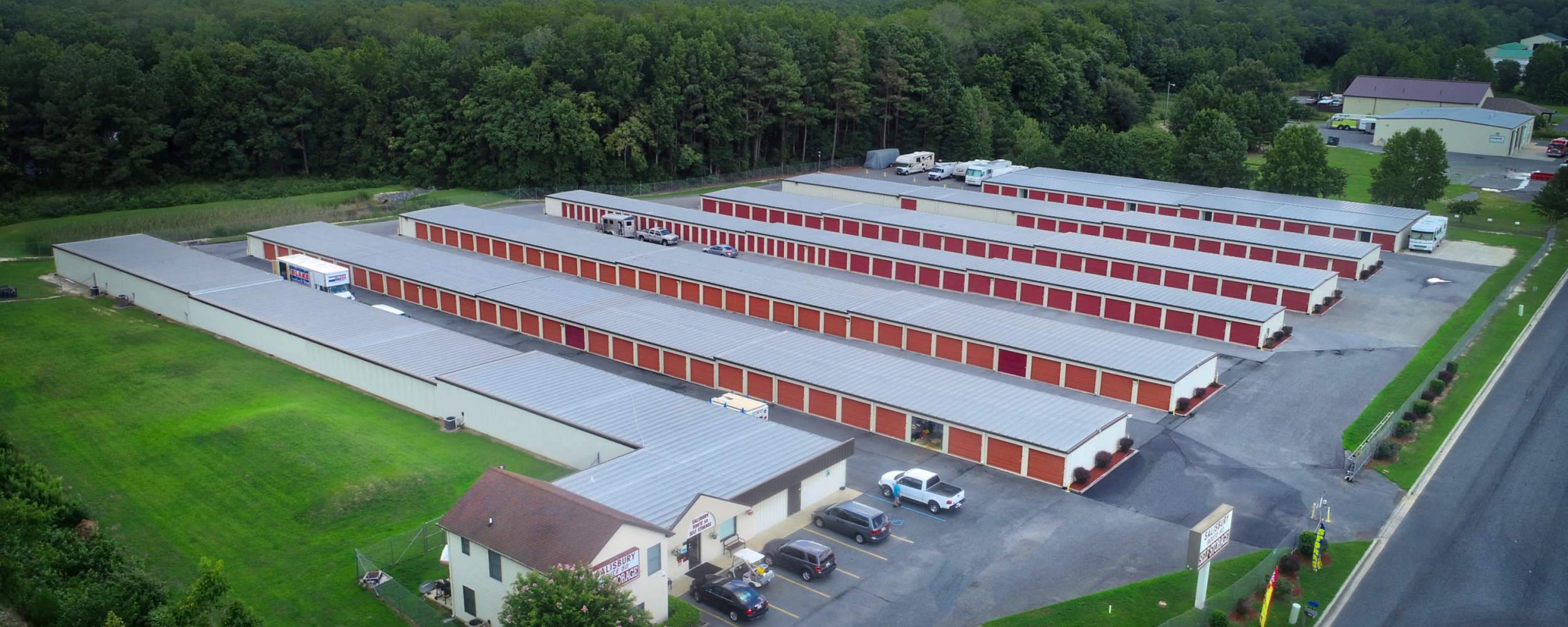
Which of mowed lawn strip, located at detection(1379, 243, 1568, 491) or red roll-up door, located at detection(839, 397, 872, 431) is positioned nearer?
mowed lawn strip, located at detection(1379, 243, 1568, 491)

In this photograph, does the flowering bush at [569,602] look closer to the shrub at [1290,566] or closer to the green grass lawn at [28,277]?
the shrub at [1290,566]

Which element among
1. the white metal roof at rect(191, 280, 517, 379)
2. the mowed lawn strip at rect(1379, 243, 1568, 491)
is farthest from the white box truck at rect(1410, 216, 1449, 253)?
the white metal roof at rect(191, 280, 517, 379)

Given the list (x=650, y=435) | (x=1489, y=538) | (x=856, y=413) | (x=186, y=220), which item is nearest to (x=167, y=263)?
(x=186, y=220)

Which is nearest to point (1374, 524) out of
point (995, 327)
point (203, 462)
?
point (995, 327)

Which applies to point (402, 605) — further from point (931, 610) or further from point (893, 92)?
point (893, 92)

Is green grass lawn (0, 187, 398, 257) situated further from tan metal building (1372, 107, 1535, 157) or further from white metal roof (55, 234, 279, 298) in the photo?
tan metal building (1372, 107, 1535, 157)

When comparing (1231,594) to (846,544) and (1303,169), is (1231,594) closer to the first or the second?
(846,544)
